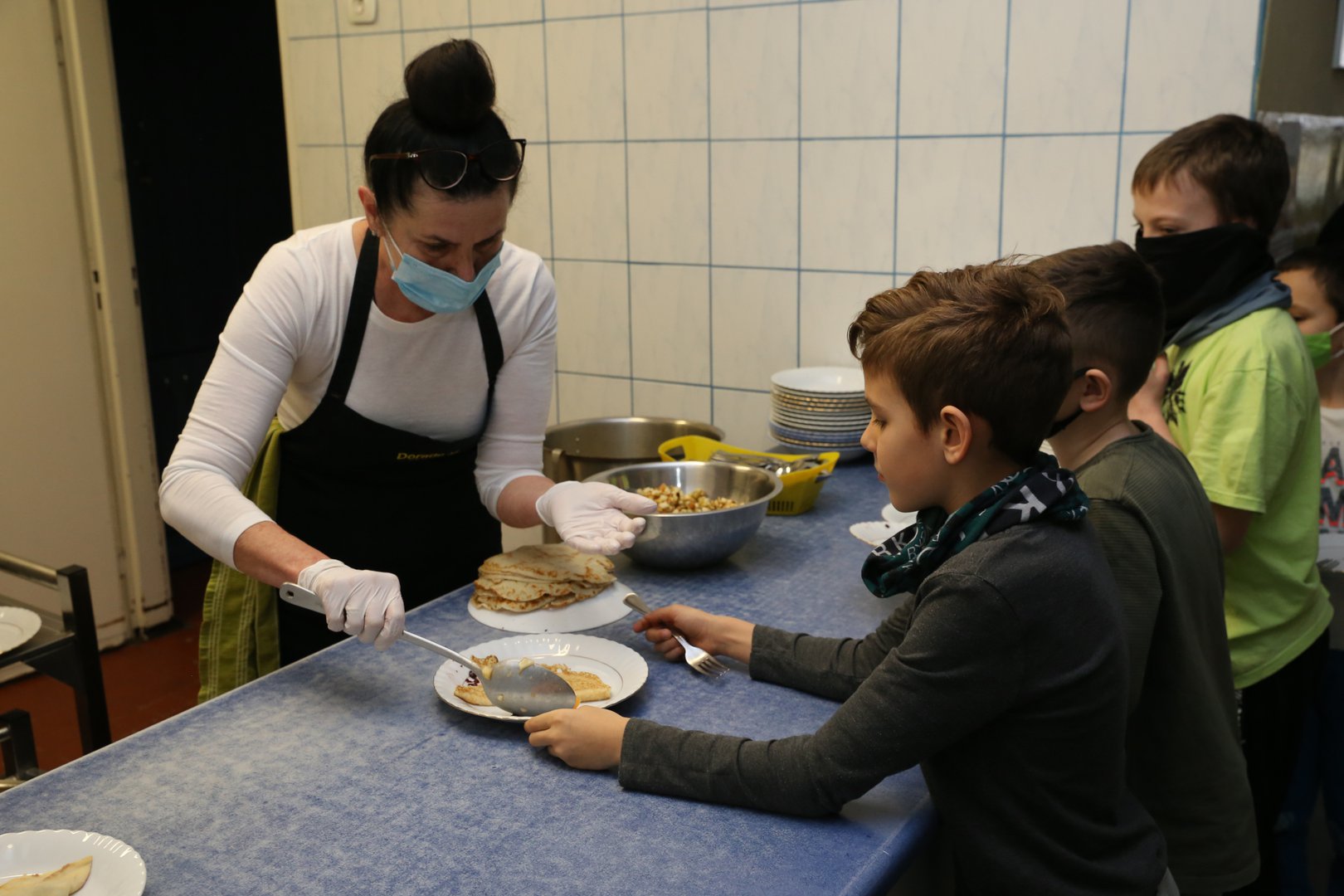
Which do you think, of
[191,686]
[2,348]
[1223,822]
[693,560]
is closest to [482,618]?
[693,560]

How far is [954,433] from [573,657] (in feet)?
2.21

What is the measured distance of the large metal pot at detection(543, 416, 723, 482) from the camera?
278 cm

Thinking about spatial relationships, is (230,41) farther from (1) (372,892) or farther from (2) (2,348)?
(1) (372,892)

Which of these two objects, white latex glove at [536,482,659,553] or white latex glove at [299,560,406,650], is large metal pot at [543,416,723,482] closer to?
white latex glove at [536,482,659,553]

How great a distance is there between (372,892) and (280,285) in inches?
38.6

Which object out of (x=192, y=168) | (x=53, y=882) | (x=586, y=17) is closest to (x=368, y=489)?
(x=53, y=882)

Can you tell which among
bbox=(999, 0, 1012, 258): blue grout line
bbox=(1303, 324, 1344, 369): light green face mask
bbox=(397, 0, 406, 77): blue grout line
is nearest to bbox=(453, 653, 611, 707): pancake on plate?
bbox=(1303, 324, 1344, 369): light green face mask

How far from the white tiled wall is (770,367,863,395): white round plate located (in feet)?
0.22

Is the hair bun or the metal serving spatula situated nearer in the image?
the metal serving spatula

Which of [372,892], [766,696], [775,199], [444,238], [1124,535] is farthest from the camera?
[775,199]

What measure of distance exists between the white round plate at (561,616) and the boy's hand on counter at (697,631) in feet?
0.37

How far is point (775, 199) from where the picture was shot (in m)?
2.87

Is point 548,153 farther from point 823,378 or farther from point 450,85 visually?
point 450,85

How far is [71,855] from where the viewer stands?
1086 millimetres
